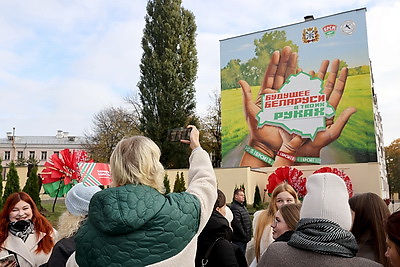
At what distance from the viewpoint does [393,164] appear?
58.4 meters

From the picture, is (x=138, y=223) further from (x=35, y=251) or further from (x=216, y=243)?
(x=35, y=251)

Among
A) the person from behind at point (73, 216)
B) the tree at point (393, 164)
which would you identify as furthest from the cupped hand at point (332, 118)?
the tree at point (393, 164)

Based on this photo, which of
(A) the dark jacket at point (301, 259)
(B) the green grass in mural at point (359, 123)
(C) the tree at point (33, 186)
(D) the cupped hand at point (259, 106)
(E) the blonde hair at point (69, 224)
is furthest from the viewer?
(D) the cupped hand at point (259, 106)

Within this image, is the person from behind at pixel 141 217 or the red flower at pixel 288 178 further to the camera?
the red flower at pixel 288 178

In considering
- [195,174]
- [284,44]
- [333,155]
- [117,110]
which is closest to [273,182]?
[195,174]

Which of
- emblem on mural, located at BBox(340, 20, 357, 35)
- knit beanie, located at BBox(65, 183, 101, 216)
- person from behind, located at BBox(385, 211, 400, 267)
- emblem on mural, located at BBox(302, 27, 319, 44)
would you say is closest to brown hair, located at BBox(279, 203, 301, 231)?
person from behind, located at BBox(385, 211, 400, 267)

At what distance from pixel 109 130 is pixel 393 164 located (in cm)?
4119

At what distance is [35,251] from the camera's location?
384 cm

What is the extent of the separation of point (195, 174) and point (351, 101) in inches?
976

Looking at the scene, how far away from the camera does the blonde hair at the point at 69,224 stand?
2992 millimetres

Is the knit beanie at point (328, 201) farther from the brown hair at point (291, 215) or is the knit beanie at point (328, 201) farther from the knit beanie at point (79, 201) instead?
the knit beanie at point (79, 201)

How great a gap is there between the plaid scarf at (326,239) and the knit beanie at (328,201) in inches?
3.4

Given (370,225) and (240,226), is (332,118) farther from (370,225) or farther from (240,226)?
(370,225)

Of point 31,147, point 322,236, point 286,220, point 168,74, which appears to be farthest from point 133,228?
point 31,147
